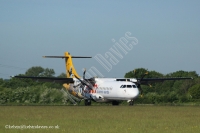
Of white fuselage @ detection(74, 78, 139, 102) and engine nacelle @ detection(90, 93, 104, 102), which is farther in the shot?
engine nacelle @ detection(90, 93, 104, 102)

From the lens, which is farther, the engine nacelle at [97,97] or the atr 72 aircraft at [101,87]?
the engine nacelle at [97,97]

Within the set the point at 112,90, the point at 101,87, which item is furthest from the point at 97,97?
the point at 112,90

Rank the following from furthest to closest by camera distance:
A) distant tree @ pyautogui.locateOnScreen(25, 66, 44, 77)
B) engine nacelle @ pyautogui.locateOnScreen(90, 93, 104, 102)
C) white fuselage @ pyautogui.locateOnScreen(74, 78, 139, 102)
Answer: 1. distant tree @ pyautogui.locateOnScreen(25, 66, 44, 77)
2. engine nacelle @ pyautogui.locateOnScreen(90, 93, 104, 102)
3. white fuselage @ pyautogui.locateOnScreen(74, 78, 139, 102)

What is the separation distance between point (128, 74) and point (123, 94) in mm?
59977

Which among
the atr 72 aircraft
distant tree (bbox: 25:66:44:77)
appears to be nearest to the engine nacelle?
the atr 72 aircraft

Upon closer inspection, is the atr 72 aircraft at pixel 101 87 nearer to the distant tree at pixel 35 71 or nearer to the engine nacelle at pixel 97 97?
the engine nacelle at pixel 97 97

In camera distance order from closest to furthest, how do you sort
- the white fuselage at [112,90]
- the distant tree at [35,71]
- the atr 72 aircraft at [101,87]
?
the white fuselage at [112,90]
the atr 72 aircraft at [101,87]
the distant tree at [35,71]

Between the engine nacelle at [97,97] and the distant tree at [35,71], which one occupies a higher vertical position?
the distant tree at [35,71]

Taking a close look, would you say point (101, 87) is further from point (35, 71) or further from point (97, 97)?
point (35, 71)

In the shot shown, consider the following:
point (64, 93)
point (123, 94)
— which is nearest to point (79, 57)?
point (64, 93)

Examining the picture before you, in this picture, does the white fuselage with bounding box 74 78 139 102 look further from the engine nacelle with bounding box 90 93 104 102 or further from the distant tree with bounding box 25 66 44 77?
the distant tree with bounding box 25 66 44 77

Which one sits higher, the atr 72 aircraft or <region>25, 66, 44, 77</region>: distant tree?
<region>25, 66, 44, 77</region>: distant tree

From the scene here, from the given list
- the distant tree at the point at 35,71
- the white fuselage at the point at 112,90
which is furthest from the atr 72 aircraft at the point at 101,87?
the distant tree at the point at 35,71

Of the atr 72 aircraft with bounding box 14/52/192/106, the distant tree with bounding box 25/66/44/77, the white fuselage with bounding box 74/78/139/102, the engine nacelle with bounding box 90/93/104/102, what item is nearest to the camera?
the white fuselage with bounding box 74/78/139/102
